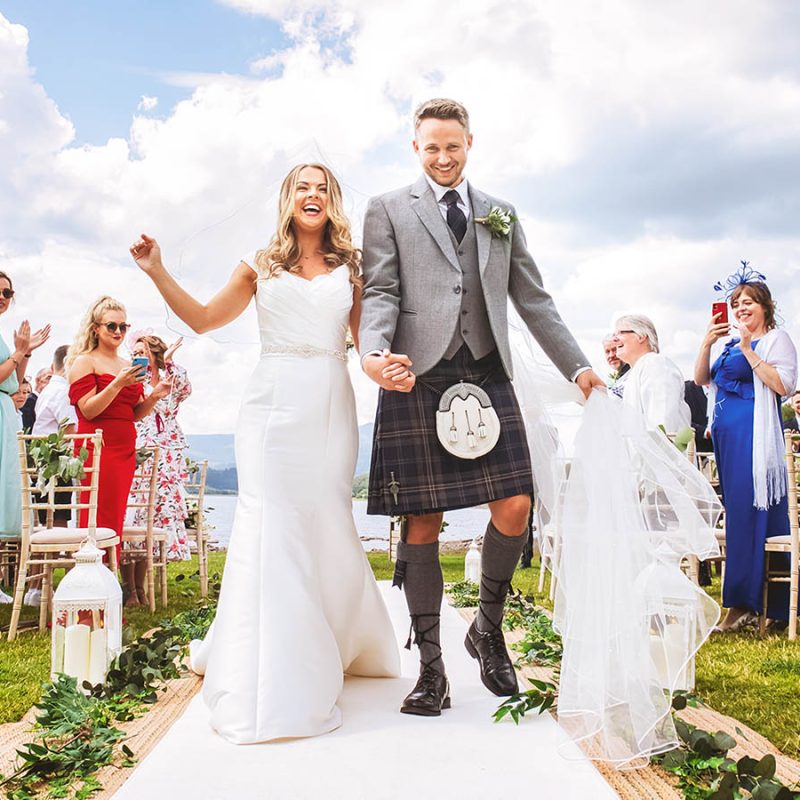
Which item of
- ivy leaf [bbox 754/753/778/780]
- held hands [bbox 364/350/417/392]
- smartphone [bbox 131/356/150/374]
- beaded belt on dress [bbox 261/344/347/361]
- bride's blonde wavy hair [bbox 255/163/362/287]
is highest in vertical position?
bride's blonde wavy hair [bbox 255/163/362/287]

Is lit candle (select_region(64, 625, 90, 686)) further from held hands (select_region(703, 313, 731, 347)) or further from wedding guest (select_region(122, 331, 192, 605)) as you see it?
held hands (select_region(703, 313, 731, 347))

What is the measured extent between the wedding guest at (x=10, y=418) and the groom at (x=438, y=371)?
3151 mm

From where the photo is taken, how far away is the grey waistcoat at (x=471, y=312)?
8.70ft

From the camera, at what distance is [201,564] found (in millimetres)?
6156

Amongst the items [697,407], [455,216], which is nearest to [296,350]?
[455,216]

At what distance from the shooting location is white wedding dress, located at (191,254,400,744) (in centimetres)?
241

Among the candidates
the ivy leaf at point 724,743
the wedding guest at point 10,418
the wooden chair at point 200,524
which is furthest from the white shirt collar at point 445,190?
the wooden chair at point 200,524

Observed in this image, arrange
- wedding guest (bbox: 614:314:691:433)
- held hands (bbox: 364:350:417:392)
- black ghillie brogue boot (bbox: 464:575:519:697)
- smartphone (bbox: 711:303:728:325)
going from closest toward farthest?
1. held hands (bbox: 364:350:417:392)
2. black ghillie brogue boot (bbox: 464:575:519:697)
3. smartphone (bbox: 711:303:728:325)
4. wedding guest (bbox: 614:314:691:433)

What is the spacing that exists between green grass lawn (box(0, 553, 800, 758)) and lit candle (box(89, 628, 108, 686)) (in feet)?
0.75

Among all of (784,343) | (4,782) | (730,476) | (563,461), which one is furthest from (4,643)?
(784,343)

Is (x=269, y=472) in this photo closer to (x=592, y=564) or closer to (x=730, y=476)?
(x=592, y=564)

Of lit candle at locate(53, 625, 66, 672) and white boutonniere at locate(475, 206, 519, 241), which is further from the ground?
white boutonniere at locate(475, 206, 519, 241)

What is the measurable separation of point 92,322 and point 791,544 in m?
4.09

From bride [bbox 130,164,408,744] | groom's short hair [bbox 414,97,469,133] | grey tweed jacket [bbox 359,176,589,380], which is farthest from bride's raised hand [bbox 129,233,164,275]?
groom's short hair [bbox 414,97,469,133]
